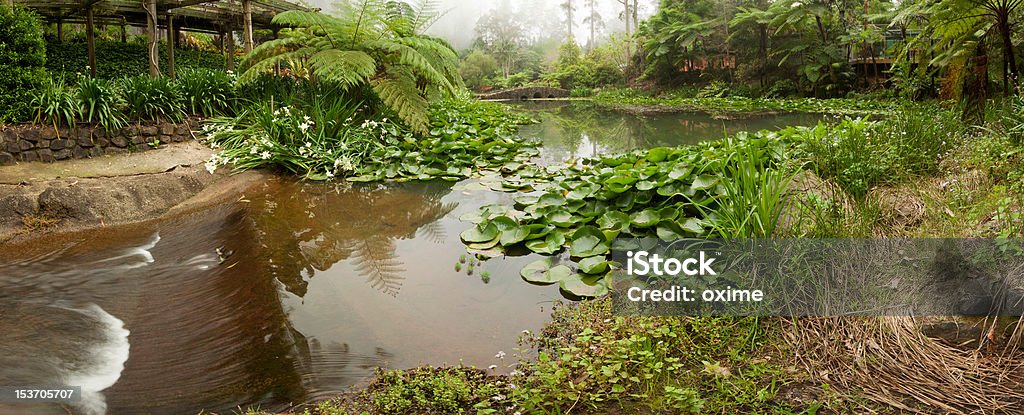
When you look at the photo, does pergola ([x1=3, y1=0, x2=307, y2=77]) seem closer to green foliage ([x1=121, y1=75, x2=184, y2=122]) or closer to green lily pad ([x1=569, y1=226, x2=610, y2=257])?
green foliage ([x1=121, y1=75, x2=184, y2=122])

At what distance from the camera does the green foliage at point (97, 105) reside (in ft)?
16.9

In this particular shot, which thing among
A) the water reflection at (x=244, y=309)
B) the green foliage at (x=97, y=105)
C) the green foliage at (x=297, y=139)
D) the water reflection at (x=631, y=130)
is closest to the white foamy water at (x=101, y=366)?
the water reflection at (x=244, y=309)

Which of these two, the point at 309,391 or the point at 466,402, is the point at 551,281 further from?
the point at 309,391

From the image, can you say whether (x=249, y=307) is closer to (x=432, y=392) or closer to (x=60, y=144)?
(x=432, y=392)

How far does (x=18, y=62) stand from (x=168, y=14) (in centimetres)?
792

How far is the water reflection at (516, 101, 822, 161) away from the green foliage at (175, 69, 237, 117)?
3471mm

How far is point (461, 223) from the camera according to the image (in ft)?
13.7

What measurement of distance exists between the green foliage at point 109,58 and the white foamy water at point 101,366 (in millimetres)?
11972

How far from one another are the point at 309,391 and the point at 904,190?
116 inches

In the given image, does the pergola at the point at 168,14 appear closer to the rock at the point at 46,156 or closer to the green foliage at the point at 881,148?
the rock at the point at 46,156

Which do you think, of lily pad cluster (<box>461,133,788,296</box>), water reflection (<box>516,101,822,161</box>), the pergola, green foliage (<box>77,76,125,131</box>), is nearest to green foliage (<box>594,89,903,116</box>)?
water reflection (<box>516,101,822,161</box>)

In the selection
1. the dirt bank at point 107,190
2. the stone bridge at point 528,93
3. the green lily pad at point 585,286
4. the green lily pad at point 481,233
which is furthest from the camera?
the stone bridge at point 528,93

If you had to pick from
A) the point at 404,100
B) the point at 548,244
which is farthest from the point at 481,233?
the point at 404,100

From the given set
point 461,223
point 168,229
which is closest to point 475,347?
point 461,223
